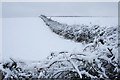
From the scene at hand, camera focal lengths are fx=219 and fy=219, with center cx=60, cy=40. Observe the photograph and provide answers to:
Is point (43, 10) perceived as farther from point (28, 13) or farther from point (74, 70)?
point (74, 70)

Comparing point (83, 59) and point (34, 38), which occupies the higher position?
point (34, 38)

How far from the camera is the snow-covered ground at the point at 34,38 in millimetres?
2430

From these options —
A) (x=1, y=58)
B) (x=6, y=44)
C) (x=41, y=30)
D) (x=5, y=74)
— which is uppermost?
(x=41, y=30)

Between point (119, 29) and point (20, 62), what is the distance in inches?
45.9

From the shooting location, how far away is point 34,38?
2.46 m

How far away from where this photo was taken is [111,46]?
7.95 ft

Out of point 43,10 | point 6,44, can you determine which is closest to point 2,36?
point 6,44

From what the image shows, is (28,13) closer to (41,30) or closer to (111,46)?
(41,30)

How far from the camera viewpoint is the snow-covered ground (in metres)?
2.43

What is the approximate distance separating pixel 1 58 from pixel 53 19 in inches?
28.8

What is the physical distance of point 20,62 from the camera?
2453mm

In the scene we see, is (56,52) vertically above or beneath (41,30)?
beneath

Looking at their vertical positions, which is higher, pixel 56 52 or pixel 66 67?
pixel 56 52

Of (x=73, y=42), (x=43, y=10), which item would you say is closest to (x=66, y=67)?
(x=73, y=42)
